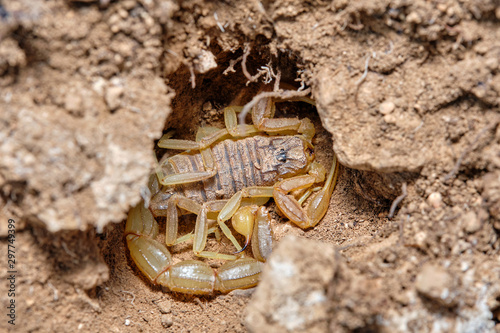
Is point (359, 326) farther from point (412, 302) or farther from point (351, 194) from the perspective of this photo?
point (351, 194)

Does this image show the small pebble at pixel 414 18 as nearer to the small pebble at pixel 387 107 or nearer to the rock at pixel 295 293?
the small pebble at pixel 387 107

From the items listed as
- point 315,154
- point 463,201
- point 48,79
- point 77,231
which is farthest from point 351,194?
point 48,79

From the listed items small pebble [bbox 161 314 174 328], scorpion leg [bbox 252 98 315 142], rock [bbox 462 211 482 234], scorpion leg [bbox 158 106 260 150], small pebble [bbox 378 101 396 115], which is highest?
small pebble [bbox 378 101 396 115]

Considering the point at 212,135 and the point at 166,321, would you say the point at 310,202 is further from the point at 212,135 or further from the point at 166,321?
the point at 166,321

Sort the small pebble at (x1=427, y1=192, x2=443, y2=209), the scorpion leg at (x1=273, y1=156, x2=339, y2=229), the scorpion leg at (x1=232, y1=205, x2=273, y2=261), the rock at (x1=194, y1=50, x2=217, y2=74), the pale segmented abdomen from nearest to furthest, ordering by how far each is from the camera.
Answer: the small pebble at (x1=427, y1=192, x2=443, y2=209) < the rock at (x1=194, y1=50, x2=217, y2=74) < the scorpion leg at (x1=232, y1=205, x2=273, y2=261) < the scorpion leg at (x1=273, y1=156, x2=339, y2=229) < the pale segmented abdomen

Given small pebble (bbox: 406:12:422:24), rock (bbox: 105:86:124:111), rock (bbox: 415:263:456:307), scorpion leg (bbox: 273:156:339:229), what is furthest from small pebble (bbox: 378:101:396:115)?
rock (bbox: 105:86:124:111)

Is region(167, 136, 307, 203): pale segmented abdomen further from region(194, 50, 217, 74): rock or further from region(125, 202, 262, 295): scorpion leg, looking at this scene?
region(194, 50, 217, 74): rock

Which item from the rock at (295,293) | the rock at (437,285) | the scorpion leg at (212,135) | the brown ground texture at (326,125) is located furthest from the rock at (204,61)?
the rock at (437,285)
